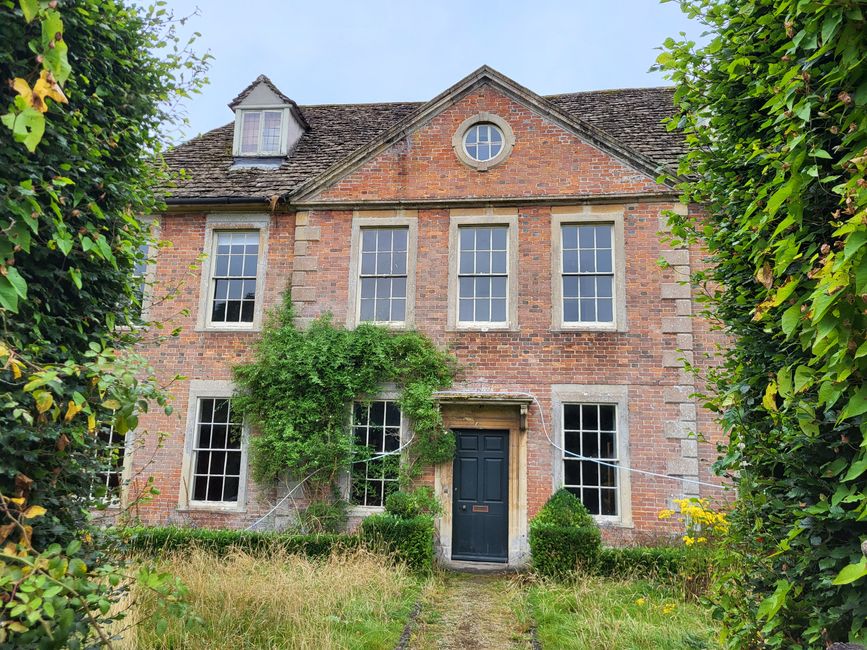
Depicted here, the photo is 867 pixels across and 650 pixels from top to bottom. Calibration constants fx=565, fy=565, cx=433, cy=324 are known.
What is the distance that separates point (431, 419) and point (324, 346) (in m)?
2.56

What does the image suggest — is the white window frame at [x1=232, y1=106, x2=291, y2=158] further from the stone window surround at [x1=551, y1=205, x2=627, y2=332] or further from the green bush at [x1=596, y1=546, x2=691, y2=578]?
the green bush at [x1=596, y1=546, x2=691, y2=578]

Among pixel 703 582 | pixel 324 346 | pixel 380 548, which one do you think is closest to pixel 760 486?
pixel 703 582

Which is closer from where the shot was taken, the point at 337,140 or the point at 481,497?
the point at 481,497

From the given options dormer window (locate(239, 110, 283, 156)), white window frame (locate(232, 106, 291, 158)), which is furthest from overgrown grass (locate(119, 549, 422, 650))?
dormer window (locate(239, 110, 283, 156))

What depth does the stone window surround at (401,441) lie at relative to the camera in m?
10.8

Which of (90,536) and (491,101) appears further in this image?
(491,101)

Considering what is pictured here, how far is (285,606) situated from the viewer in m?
6.14

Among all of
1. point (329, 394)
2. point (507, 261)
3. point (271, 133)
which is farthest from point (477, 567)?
point (271, 133)

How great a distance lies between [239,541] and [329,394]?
301 centimetres

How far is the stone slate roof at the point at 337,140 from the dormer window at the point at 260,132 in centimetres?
47

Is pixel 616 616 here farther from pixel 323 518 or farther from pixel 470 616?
pixel 323 518

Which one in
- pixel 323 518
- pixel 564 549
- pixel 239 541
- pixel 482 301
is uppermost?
pixel 482 301

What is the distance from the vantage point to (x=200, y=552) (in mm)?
8523

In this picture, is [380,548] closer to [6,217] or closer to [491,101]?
[6,217]
